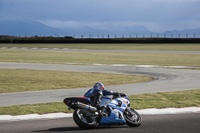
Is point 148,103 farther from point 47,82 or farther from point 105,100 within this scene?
point 47,82

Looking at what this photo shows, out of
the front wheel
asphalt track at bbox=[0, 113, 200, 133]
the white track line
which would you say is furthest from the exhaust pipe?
the white track line

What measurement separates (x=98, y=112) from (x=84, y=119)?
1.46ft

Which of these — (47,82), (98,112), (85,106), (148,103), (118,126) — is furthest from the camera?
(47,82)

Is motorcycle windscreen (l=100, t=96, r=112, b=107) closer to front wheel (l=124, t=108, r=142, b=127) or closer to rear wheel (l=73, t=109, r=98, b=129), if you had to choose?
rear wheel (l=73, t=109, r=98, b=129)

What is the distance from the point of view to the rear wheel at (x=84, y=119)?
380 inches

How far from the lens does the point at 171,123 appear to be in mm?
11016

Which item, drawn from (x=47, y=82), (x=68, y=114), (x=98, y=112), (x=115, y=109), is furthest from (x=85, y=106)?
(x=47, y=82)

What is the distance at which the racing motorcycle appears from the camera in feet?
Result: 31.7

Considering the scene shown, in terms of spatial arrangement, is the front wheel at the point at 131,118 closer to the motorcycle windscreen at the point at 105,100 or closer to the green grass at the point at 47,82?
the motorcycle windscreen at the point at 105,100

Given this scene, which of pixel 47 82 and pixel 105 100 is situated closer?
pixel 105 100

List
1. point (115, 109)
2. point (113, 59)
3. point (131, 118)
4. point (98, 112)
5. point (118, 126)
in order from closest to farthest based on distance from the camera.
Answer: point (98, 112), point (115, 109), point (131, 118), point (118, 126), point (113, 59)

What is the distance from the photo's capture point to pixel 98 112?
9766mm

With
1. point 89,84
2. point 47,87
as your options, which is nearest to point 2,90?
point 47,87

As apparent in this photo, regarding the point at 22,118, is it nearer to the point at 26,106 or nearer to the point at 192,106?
the point at 26,106
